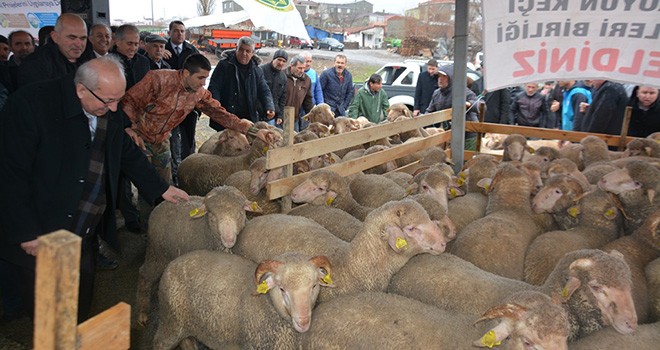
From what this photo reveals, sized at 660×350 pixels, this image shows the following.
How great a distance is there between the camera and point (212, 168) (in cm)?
621

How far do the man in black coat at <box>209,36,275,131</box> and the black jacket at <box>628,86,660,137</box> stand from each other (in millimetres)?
5292

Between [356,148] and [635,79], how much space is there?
3734 millimetres

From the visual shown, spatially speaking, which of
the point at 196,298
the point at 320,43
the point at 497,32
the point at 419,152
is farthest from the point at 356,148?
the point at 320,43

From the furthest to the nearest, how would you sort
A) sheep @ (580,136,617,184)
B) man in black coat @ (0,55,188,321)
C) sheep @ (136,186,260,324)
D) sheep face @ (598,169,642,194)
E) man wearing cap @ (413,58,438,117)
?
man wearing cap @ (413,58,438,117)
sheep @ (580,136,617,184)
sheep face @ (598,169,642,194)
sheep @ (136,186,260,324)
man in black coat @ (0,55,188,321)

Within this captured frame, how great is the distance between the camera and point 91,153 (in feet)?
10.2

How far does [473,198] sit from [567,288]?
2300 millimetres

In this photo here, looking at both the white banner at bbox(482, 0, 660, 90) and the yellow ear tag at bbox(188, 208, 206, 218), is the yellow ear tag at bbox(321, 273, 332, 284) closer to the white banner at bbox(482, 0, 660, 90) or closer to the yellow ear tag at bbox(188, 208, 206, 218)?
the yellow ear tag at bbox(188, 208, 206, 218)

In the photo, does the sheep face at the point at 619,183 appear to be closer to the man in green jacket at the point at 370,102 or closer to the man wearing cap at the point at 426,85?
the man wearing cap at the point at 426,85

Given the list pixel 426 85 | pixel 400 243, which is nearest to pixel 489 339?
pixel 400 243

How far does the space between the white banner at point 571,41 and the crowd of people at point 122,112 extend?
788mm

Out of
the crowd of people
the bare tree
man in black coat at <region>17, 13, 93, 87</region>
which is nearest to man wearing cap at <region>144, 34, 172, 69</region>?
the crowd of people

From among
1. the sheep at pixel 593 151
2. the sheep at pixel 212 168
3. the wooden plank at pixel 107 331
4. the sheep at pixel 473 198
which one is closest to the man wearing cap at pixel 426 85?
the sheep at pixel 593 151

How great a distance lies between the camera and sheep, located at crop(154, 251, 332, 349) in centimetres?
285

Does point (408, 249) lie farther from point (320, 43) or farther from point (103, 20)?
point (320, 43)
